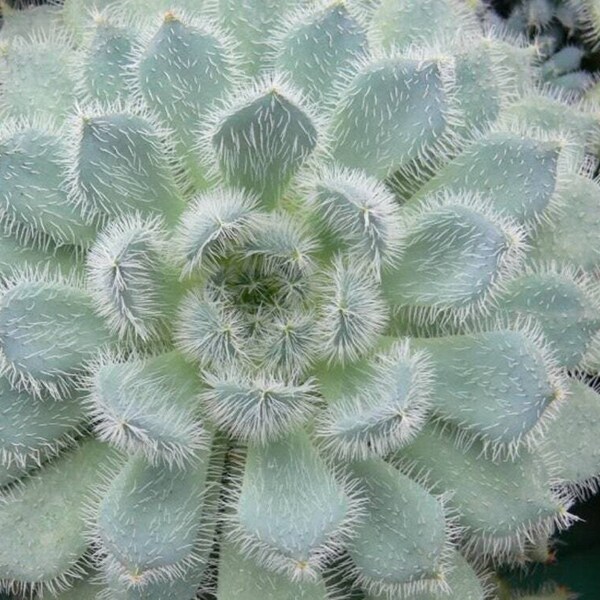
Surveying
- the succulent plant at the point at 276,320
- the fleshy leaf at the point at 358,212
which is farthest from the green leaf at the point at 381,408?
the fleshy leaf at the point at 358,212

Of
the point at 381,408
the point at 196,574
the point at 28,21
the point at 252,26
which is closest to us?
the point at 381,408

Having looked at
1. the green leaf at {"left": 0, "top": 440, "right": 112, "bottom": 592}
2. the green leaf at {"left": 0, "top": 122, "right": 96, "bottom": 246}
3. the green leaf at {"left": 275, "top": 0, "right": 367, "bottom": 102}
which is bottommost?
the green leaf at {"left": 0, "top": 440, "right": 112, "bottom": 592}

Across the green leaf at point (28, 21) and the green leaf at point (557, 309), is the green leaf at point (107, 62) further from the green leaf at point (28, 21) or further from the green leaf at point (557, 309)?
the green leaf at point (557, 309)

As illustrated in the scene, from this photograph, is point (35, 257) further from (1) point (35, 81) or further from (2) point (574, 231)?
(2) point (574, 231)

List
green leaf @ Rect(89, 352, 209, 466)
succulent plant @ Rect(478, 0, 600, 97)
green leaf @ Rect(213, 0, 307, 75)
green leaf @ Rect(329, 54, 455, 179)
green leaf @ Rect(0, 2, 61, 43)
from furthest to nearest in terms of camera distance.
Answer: succulent plant @ Rect(478, 0, 600, 97)
green leaf @ Rect(0, 2, 61, 43)
green leaf @ Rect(213, 0, 307, 75)
green leaf @ Rect(329, 54, 455, 179)
green leaf @ Rect(89, 352, 209, 466)

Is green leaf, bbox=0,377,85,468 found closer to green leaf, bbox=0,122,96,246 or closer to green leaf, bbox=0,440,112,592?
green leaf, bbox=0,440,112,592

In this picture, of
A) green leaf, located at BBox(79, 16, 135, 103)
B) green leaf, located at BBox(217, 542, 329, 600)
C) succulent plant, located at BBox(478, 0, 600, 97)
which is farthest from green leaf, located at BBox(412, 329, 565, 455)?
succulent plant, located at BBox(478, 0, 600, 97)

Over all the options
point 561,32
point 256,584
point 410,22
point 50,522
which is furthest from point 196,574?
point 561,32

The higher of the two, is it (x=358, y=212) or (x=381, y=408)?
(x=358, y=212)
